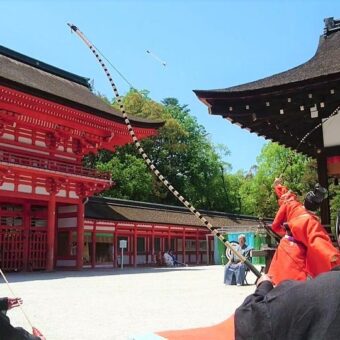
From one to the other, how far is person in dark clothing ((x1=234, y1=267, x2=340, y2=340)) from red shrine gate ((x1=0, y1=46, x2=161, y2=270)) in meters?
14.7

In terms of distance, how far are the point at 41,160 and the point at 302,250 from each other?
45.8 feet

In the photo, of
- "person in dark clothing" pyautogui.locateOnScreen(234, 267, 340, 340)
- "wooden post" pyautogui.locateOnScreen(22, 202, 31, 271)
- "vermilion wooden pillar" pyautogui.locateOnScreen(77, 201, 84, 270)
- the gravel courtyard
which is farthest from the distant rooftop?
"person in dark clothing" pyautogui.locateOnScreen(234, 267, 340, 340)

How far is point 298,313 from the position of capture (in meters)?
1.31

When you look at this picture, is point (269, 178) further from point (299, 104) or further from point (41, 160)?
point (299, 104)

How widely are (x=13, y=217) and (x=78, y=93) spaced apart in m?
6.48

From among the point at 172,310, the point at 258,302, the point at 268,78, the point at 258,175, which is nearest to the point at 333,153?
the point at 268,78

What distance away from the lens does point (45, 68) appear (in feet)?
72.5

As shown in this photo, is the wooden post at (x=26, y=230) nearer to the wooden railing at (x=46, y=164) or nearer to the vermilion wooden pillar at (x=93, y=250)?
the wooden railing at (x=46, y=164)

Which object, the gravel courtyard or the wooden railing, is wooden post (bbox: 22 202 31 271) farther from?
the gravel courtyard

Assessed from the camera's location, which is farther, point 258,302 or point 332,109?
point 332,109

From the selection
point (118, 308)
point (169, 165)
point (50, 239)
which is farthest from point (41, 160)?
point (169, 165)

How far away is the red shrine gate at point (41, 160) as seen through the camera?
1620cm

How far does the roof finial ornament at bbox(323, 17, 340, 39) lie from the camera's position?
1137 cm

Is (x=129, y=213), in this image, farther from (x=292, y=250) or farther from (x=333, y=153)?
(x=292, y=250)
